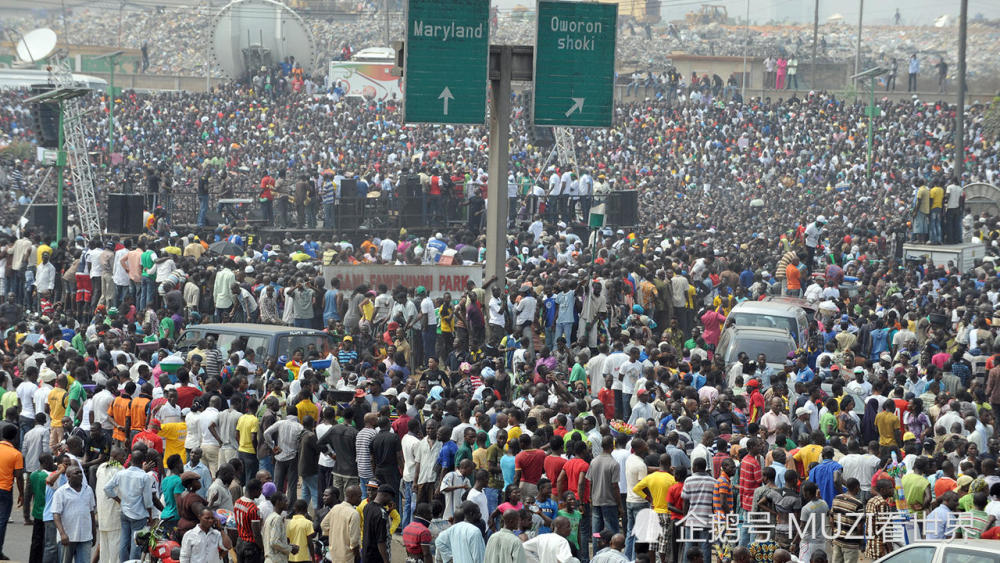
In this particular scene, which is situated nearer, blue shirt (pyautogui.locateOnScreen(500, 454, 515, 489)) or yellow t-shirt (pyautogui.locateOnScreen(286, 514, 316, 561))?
yellow t-shirt (pyautogui.locateOnScreen(286, 514, 316, 561))

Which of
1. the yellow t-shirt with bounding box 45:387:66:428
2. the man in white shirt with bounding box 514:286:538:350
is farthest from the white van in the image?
the yellow t-shirt with bounding box 45:387:66:428

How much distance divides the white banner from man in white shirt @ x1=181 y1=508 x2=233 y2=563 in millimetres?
11088

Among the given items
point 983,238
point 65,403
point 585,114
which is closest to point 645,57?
point 983,238

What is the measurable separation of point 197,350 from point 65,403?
105 inches

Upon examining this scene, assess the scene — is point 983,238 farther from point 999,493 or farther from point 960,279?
point 999,493

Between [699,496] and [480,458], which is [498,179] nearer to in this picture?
[480,458]

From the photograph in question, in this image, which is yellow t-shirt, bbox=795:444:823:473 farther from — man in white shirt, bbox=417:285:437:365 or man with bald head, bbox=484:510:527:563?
man in white shirt, bbox=417:285:437:365

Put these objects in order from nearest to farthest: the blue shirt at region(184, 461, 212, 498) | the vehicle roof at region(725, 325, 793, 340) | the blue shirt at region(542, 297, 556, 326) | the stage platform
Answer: the blue shirt at region(184, 461, 212, 498) < the vehicle roof at region(725, 325, 793, 340) < the blue shirt at region(542, 297, 556, 326) < the stage platform

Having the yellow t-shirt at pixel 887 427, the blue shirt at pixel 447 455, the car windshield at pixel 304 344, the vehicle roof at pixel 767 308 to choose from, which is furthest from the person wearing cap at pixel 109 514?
the vehicle roof at pixel 767 308

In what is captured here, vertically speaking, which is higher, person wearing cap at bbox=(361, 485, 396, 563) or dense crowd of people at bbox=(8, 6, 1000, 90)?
dense crowd of people at bbox=(8, 6, 1000, 90)

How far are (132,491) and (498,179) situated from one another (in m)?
9.33

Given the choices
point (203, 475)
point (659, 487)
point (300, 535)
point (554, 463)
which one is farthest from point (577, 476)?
point (203, 475)

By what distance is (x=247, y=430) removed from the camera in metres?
14.0

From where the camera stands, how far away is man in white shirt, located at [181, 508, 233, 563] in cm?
1036
